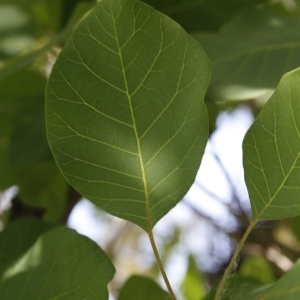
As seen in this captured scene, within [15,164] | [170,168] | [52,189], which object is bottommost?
[52,189]

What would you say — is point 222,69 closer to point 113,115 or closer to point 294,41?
point 294,41

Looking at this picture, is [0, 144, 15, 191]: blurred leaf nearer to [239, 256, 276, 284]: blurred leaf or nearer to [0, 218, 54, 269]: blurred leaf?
[0, 218, 54, 269]: blurred leaf

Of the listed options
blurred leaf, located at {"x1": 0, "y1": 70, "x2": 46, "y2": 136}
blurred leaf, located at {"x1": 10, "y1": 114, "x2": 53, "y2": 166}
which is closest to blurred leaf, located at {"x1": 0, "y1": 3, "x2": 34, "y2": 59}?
blurred leaf, located at {"x1": 0, "y1": 70, "x2": 46, "y2": 136}

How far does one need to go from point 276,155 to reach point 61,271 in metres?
0.24

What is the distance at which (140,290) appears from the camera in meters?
0.74

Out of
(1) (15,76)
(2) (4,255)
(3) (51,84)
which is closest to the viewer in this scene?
Answer: (3) (51,84)

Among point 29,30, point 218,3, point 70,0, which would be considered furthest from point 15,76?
point 218,3

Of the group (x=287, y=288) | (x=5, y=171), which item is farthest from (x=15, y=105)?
(x=287, y=288)

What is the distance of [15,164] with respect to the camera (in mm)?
930

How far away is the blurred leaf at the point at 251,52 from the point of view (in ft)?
2.21

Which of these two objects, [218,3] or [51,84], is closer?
[51,84]

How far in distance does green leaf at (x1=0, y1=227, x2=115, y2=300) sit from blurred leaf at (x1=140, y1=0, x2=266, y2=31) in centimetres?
49

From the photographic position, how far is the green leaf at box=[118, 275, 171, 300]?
743 millimetres

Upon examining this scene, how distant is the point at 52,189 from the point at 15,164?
166mm
